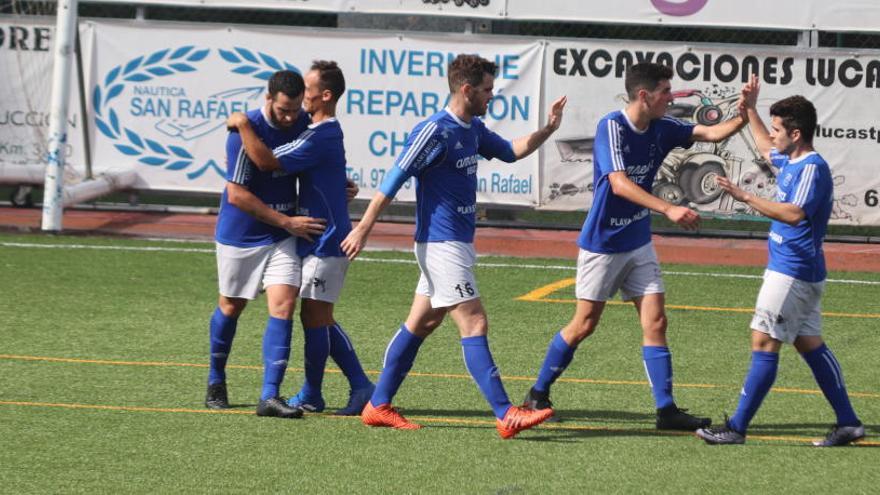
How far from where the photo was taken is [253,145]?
7820 millimetres

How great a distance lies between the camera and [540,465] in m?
7.04

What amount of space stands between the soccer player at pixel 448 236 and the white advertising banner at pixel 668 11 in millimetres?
9490

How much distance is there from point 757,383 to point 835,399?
465 millimetres

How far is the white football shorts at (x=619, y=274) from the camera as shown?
8062 millimetres

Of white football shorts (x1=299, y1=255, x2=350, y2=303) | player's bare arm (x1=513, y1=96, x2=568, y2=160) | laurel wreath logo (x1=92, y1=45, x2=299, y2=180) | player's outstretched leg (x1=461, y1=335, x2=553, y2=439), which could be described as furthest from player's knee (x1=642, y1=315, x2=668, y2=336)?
laurel wreath logo (x1=92, y1=45, x2=299, y2=180)

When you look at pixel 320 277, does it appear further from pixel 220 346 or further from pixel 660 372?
pixel 660 372

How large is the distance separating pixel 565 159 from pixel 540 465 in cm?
1016

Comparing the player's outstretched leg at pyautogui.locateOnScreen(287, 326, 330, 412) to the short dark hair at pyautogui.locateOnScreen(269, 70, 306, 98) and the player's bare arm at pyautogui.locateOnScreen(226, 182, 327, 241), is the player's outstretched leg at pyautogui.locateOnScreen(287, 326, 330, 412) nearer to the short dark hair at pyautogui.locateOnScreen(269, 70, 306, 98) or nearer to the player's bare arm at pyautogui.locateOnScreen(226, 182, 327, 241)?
the player's bare arm at pyautogui.locateOnScreen(226, 182, 327, 241)

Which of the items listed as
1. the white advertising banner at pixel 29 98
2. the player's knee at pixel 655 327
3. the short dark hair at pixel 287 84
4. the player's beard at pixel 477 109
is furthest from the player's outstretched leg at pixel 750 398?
the white advertising banner at pixel 29 98

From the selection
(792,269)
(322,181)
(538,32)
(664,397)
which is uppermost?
(538,32)

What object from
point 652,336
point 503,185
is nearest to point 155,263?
point 503,185

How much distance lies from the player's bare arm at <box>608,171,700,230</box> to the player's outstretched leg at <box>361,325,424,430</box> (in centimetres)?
130

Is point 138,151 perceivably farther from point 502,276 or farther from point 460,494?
point 460,494

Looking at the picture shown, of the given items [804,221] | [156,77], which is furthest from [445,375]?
[156,77]
